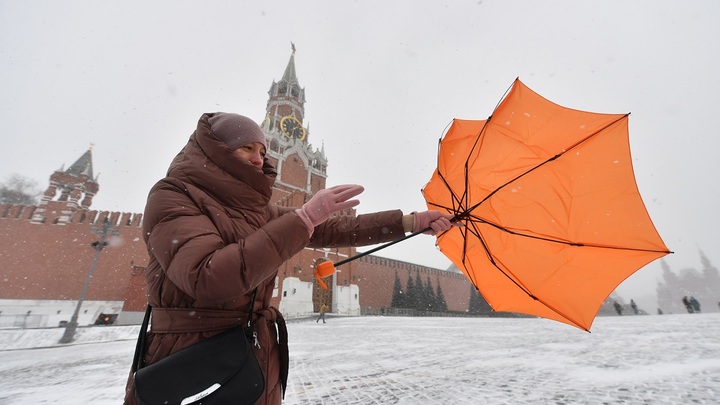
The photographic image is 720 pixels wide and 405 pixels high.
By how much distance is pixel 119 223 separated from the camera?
→ 920 inches

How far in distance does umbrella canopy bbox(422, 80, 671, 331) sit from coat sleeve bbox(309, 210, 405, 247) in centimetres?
69

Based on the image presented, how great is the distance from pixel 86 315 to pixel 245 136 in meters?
27.9

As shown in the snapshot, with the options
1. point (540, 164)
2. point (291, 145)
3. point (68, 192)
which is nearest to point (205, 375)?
point (540, 164)

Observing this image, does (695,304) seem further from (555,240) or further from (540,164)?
(540,164)

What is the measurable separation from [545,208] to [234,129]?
2276 millimetres

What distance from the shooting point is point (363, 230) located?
6.51ft

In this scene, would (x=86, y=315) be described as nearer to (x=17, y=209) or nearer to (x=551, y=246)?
(x=17, y=209)

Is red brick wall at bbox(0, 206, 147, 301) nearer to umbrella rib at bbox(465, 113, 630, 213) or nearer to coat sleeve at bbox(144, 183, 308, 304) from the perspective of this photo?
coat sleeve at bbox(144, 183, 308, 304)

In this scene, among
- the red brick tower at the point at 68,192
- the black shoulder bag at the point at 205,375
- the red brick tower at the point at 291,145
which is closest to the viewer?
the black shoulder bag at the point at 205,375

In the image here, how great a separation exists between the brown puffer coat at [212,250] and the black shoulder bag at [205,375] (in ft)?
0.21

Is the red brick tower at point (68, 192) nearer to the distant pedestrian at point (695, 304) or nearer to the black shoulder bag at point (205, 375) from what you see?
the black shoulder bag at point (205, 375)

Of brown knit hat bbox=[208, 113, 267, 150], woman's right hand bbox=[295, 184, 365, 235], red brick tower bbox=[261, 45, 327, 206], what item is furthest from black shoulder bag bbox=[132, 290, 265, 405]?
red brick tower bbox=[261, 45, 327, 206]

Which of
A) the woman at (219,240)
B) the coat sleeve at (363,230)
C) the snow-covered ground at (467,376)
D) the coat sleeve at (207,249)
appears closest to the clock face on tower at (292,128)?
the snow-covered ground at (467,376)

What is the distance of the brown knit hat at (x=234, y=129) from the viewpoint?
1475mm
